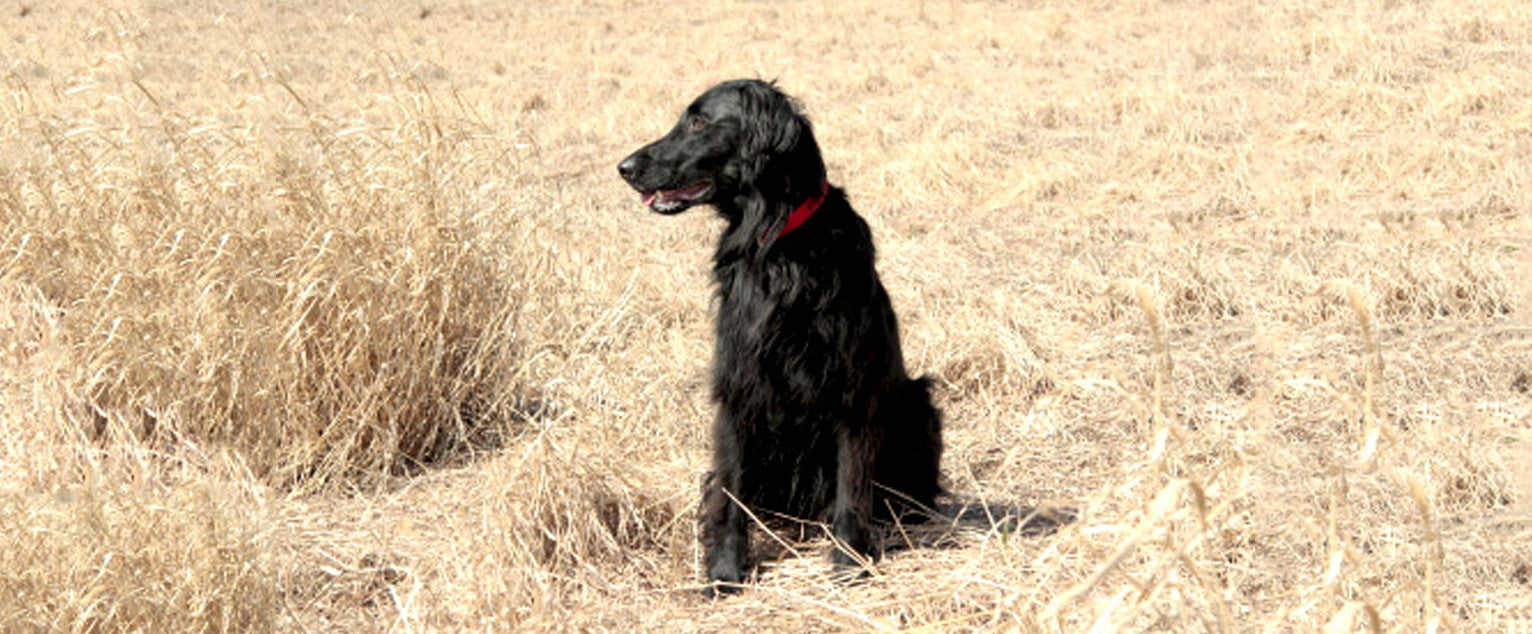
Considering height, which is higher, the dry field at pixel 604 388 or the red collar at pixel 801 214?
the red collar at pixel 801 214

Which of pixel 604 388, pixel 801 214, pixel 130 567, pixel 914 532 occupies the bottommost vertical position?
pixel 914 532

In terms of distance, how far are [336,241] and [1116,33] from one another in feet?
33.2

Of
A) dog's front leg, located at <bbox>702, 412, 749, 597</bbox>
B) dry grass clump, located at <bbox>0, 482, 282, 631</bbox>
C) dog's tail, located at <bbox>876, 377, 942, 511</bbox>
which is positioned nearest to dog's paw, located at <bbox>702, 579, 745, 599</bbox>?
dog's front leg, located at <bbox>702, 412, 749, 597</bbox>

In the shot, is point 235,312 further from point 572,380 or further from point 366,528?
point 572,380

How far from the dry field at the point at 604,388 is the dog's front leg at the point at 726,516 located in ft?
0.24

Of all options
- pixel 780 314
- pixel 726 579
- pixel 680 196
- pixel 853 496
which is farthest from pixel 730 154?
pixel 726 579

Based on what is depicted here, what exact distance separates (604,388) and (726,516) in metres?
1.24

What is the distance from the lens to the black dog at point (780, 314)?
3.11 m

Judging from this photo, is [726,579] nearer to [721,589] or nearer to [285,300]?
[721,589]

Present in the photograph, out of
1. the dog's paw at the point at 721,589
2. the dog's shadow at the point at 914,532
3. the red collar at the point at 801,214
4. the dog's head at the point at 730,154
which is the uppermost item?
the dog's head at the point at 730,154

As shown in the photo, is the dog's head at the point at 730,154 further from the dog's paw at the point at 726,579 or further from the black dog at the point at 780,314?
the dog's paw at the point at 726,579

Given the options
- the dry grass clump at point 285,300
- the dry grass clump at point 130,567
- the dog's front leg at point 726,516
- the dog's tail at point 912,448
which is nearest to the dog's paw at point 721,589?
the dog's front leg at point 726,516

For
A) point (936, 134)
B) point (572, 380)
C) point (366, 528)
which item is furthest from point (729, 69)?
point (366, 528)

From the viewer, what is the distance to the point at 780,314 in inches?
123
